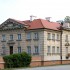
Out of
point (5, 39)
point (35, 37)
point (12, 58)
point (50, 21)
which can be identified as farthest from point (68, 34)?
point (12, 58)

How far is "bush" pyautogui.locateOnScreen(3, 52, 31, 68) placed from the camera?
151 feet

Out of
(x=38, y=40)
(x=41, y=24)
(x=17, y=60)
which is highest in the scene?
(x=41, y=24)

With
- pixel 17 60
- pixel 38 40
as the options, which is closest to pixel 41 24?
pixel 38 40

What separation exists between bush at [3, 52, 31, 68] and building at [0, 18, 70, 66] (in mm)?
2449

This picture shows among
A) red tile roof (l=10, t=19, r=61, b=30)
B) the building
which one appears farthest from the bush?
red tile roof (l=10, t=19, r=61, b=30)

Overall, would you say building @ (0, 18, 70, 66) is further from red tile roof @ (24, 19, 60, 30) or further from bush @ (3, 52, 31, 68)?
bush @ (3, 52, 31, 68)

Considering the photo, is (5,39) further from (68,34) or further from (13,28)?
(68,34)

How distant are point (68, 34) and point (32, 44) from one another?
9.02m

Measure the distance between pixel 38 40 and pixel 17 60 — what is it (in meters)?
8.16

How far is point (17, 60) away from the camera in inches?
1863

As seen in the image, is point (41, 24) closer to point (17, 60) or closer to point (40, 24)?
point (40, 24)

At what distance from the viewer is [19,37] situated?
56.6 meters

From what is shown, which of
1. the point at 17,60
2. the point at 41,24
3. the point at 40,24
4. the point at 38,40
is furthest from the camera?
the point at 40,24

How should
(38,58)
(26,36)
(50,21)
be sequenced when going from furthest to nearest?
(50,21) < (26,36) < (38,58)
